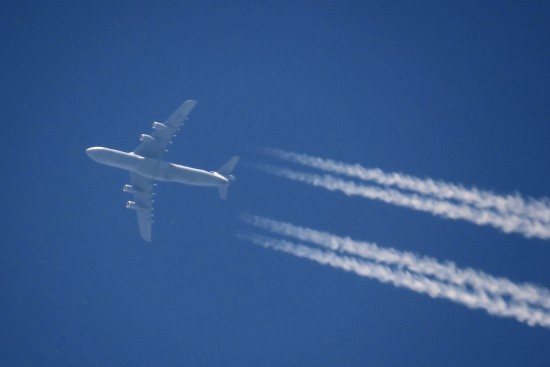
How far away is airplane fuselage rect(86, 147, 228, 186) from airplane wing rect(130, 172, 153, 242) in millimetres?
2293

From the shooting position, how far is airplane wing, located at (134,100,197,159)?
44.3 m

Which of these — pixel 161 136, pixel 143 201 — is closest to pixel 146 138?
pixel 161 136

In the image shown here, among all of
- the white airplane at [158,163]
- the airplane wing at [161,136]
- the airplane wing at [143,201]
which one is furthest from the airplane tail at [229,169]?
the airplane wing at [143,201]

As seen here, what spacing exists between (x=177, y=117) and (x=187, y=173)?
562cm

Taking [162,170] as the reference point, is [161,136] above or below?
above

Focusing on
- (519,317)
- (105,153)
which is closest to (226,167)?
(105,153)

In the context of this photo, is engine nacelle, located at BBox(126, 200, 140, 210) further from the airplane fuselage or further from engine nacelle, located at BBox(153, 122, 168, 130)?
engine nacelle, located at BBox(153, 122, 168, 130)

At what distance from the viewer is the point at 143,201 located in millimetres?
47719

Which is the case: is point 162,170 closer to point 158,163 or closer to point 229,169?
point 158,163

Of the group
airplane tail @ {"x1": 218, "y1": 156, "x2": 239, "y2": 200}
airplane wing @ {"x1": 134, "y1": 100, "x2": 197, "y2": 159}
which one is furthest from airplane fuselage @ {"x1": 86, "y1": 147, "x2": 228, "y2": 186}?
airplane wing @ {"x1": 134, "y1": 100, "x2": 197, "y2": 159}

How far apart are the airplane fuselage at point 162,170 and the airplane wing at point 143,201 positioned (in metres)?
2.29

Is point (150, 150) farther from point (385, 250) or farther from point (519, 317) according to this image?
point (519, 317)

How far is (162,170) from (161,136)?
359 centimetres

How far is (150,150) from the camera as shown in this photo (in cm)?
4566
